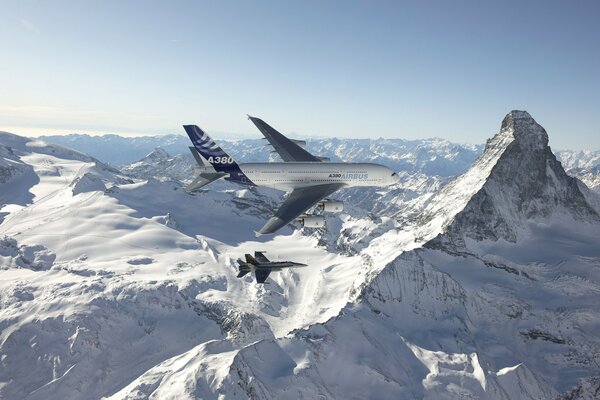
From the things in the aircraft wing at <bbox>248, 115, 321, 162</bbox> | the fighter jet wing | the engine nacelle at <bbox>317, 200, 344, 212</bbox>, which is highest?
the aircraft wing at <bbox>248, 115, 321, 162</bbox>

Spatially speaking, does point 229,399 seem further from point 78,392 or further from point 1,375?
point 1,375

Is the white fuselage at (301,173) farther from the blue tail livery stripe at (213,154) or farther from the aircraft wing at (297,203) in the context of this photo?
the blue tail livery stripe at (213,154)

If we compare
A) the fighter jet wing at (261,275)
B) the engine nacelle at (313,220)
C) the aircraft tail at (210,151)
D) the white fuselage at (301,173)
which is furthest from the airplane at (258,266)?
the aircraft tail at (210,151)

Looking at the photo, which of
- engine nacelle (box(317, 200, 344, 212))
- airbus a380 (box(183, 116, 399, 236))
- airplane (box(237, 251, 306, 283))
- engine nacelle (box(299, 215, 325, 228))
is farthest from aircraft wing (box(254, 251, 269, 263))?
engine nacelle (box(317, 200, 344, 212))

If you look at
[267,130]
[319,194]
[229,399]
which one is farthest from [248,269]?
[229,399]

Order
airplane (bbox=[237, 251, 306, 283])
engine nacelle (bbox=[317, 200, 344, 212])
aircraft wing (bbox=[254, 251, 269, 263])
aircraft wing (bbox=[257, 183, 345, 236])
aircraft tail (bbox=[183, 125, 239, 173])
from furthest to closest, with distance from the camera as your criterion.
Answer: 1. aircraft tail (bbox=[183, 125, 239, 173])
2. engine nacelle (bbox=[317, 200, 344, 212])
3. aircraft wing (bbox=[254, 251, 269, 263])
4. airplane (bbox=[237, 251, 306, 283])
5. aircraft wing (bbox=[257, 183, 345, 236])

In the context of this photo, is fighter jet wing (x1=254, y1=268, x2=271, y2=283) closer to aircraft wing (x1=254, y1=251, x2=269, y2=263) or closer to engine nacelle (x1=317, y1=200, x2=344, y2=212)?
aircraft wing (x1=254, y1=251, x2=269, y2=263)
